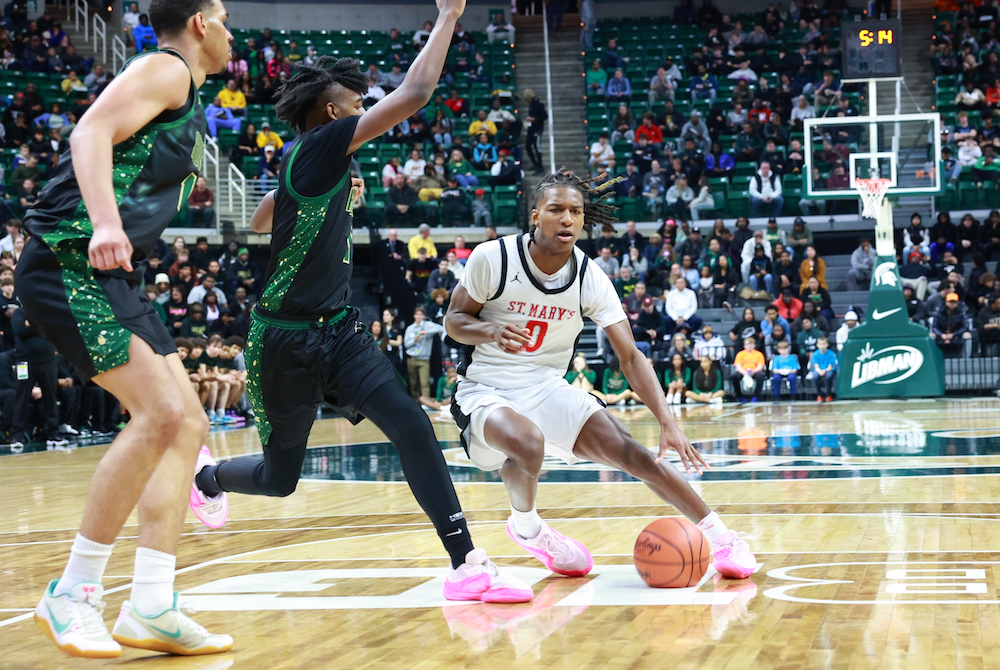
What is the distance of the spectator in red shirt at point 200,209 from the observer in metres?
18.6

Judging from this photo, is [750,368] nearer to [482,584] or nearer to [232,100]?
[232,100]

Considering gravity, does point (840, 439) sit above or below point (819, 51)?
below

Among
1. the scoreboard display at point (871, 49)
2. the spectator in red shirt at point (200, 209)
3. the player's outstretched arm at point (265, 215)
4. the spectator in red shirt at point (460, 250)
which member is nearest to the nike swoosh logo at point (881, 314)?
the scoreboard display at point (871, 49)

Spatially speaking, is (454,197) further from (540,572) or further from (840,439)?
(540,572)

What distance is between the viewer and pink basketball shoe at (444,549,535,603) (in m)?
3.95

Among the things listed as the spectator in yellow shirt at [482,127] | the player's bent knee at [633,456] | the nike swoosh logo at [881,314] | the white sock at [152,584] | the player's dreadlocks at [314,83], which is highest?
the spectator in yellow shirt at [482,127]

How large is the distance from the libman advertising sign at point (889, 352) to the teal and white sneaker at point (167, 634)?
1391 cm

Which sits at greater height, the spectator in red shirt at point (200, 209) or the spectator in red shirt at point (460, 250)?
the spectator in red shirt at point (200, 209)

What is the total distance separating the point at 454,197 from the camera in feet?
66.0

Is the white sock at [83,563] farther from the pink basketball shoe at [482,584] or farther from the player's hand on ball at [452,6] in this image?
the player's hand on ball at [452,6]

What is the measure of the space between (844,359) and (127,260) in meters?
14.4

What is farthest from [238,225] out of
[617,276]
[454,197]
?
[617,276]

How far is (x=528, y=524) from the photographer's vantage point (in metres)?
4.50

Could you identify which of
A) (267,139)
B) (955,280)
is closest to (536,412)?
(955,280)
